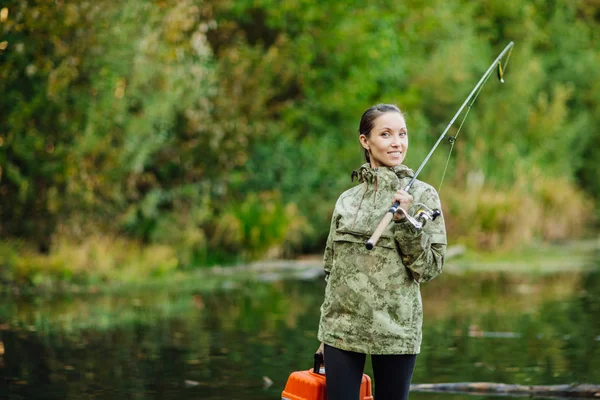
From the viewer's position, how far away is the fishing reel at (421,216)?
5.06 meters

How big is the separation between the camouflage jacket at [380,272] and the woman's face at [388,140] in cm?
5

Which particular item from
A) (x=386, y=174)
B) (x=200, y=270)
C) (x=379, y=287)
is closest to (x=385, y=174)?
(x=386, y=174)

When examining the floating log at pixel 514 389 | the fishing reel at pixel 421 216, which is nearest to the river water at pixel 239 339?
the floating log at pixel 514 389

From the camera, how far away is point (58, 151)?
18.5 meters

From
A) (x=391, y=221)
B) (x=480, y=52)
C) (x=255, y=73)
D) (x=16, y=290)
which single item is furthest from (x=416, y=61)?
(x=391, y=221)

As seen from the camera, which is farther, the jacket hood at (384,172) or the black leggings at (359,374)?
the jacket hood at (384,172)

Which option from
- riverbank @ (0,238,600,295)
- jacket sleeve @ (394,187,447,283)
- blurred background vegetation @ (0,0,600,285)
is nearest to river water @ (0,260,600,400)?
riverbank @ (0,238,600,295)

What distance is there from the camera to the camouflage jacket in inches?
206

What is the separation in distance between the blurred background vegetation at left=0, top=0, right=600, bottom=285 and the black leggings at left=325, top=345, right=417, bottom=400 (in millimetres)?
13523

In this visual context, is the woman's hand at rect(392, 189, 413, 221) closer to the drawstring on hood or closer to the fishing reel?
the fishing reel

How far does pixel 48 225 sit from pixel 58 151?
4.64 feet

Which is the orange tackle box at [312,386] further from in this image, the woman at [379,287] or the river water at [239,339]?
the river water at [239,339]

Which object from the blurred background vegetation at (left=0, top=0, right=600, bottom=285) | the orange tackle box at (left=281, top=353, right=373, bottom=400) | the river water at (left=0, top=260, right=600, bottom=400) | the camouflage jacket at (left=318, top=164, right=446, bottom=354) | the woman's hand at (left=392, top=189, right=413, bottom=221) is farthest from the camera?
the blurred background vegetation at (left=0, top=0, right=600, bottom=285)

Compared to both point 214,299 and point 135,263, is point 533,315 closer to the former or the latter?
point 214,299
